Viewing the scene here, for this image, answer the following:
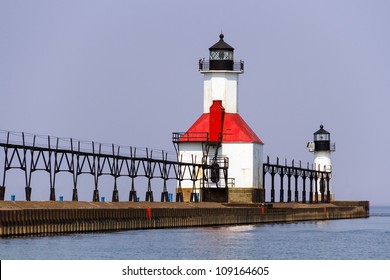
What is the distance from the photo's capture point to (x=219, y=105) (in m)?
126

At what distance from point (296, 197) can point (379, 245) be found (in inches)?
2931

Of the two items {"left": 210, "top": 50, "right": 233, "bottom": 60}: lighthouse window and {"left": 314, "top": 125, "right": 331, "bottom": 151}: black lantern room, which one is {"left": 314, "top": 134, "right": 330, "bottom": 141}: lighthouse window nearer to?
{"left": 314, "top": 125, "right": 331, "bottom": 151}: black lantern room

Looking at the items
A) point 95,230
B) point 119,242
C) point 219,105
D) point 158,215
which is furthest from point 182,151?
point 119,242

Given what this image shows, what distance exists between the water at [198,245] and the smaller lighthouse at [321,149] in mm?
63028

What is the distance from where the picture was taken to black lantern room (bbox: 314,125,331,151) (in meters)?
163

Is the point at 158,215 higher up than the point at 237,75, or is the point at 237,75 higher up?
the point at 237,75

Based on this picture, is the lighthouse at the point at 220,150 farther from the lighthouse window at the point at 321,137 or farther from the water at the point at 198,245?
the lighthouse window at the point at 321,137

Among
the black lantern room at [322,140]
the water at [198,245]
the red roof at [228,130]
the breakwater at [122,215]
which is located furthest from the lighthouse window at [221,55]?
the black lantern room at [322,140]

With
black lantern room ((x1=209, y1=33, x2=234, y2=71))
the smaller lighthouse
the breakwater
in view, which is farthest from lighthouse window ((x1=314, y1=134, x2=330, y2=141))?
black lantern room ((x1=209, y1=33, x2=234, y2=71))

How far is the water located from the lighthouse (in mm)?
25103

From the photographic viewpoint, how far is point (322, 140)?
534 feet

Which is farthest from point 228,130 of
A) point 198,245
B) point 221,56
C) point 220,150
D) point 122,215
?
point 198,245

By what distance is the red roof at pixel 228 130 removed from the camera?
125 meters

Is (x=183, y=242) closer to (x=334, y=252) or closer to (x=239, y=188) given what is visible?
(x=334, y=252)
